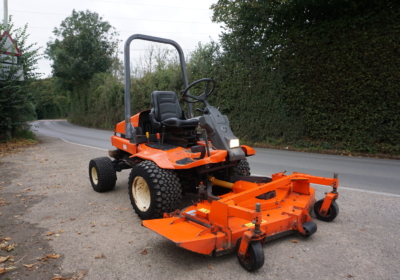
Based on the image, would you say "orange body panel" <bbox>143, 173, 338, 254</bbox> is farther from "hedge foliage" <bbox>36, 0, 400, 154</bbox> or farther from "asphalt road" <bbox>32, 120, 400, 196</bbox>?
"hedge foliage" <bbox>36, 0, 400, 154</bbox>

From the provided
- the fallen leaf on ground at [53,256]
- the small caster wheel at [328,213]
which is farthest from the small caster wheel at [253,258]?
the fallen leaf on ground at [53,256]

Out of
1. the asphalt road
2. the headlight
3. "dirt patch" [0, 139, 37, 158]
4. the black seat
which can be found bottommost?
"dirt patch" [0, 139, 37, 158]

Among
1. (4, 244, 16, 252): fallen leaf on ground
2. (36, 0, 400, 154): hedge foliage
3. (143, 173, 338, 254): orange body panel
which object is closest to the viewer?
(143, 173, 338, 254): orange body panel

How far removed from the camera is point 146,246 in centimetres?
366

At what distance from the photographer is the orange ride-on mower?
3135 mm

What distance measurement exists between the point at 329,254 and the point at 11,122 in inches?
566

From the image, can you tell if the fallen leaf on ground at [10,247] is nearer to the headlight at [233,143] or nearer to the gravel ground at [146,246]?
the gravel ground at [146,246]

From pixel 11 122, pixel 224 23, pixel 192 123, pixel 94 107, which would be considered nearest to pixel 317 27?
pixel 224 23

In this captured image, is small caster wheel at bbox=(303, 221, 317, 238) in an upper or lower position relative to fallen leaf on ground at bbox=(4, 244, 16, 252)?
upper

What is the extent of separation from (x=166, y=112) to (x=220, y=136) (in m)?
1.33

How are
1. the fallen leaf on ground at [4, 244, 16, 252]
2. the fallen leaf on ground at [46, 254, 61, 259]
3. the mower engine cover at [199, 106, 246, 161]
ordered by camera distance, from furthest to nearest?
the mower engine cover at [199, 106, 246, 161], the fallen leaf on ground at [4, 244, 16, 252], the fallen leaf on ground at [46, 254, 61, 259]

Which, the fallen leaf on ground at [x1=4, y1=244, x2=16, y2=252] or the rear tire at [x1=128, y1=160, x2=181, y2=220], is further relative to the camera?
the rear tire at [x1=128, y1=160, x2=181, y2=220]

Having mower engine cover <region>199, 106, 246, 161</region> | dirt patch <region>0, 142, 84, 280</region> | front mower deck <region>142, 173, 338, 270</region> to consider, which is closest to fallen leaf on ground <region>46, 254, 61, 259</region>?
dirt patch <region>0, 142, 84, 280</region>

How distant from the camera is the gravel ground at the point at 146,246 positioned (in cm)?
307
